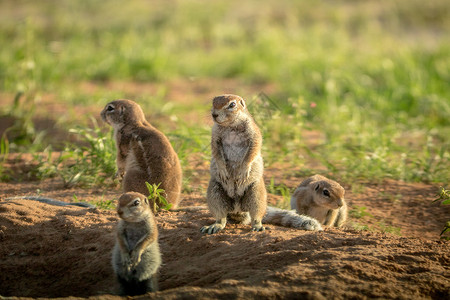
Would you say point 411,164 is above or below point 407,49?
below

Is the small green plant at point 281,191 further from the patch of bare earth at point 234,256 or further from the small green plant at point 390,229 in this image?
the small green plant at point 390,229

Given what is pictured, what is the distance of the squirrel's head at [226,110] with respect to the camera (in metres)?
4.96

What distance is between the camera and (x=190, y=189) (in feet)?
21.9

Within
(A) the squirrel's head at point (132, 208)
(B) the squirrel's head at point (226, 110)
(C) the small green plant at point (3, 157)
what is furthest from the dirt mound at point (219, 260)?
(C) the small green plant at point (3, 157)

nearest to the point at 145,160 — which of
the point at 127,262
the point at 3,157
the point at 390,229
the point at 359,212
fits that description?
the point at 127,262

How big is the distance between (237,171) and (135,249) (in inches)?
47.0

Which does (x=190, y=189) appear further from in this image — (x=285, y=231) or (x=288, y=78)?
(x=288, y=78)

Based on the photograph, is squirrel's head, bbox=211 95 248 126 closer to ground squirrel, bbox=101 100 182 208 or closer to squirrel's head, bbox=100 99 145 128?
ground squirrel, bbox=101 100 182 208

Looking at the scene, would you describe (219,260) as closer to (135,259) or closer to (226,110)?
(135,259)

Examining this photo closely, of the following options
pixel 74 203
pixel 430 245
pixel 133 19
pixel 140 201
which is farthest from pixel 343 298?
pixel 133 19

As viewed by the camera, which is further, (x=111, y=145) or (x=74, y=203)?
(x=111, y=145)

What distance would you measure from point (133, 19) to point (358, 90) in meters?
8.31

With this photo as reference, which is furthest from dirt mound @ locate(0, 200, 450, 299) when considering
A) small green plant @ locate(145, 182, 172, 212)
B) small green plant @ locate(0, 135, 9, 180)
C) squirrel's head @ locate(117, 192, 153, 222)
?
small green plant @ locate(0, 135, 9, 180)

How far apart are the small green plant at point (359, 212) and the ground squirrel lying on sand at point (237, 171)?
138cm
